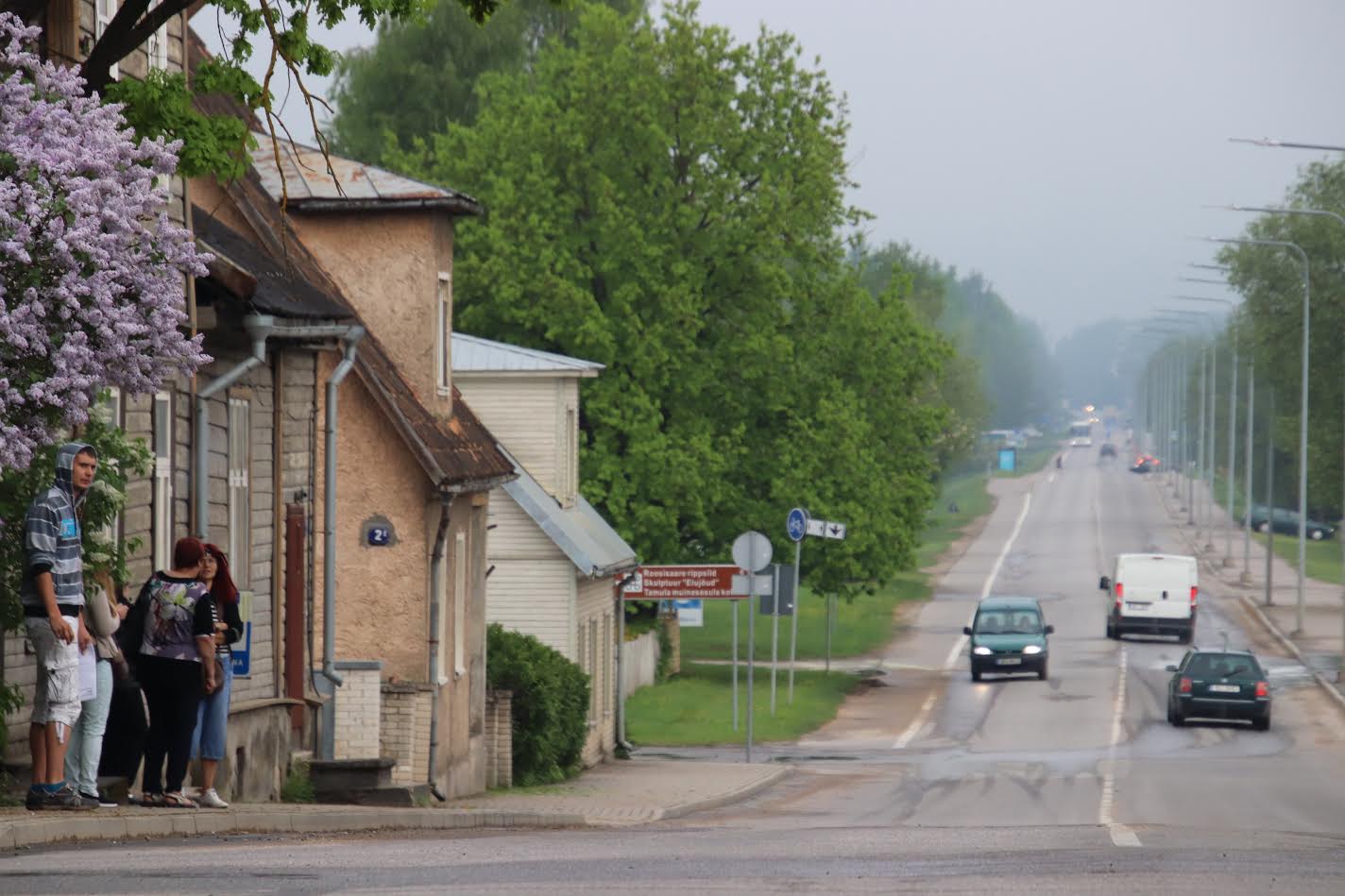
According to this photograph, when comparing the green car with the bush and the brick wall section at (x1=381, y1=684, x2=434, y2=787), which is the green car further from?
the brick wall section at (x1=381, y1=684, x2=434, y2=787)

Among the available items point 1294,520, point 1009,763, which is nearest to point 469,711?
point 1009,763

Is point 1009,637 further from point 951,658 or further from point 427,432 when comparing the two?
point 427,432

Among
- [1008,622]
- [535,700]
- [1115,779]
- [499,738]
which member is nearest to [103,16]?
[499,738]

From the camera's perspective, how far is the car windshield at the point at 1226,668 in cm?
3919

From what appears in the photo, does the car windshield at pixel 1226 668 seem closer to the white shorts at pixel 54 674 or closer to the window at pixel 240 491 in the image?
the window at pixel 240 491

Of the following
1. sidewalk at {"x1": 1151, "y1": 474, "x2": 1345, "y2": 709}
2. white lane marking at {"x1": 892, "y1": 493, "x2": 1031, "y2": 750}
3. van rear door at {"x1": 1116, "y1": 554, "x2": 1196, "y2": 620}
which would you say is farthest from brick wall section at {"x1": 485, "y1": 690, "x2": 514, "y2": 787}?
van rear door at {"x1": 1116, "y1": 554, "x2": 1196, "y2": 620}

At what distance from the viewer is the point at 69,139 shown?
10977 millimetres

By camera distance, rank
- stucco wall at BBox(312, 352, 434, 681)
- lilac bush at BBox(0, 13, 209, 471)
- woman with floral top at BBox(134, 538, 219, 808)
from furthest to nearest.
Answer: stucco wall at BBox(312, 352, 434, 681)
woman with floral top at BBox(134, 538, 219, 808)
lilac bush at BBox(0, 13, 209, 471)

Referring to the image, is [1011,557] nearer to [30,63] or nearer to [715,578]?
[715,578]

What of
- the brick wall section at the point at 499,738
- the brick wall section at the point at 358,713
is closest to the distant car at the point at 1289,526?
the brick wall section at the point at 499,738

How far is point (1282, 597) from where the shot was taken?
75.6 meters

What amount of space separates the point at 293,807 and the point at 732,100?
31905mm

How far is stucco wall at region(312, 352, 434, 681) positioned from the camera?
→ 77.1ft

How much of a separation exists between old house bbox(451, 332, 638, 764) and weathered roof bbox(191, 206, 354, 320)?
41.1ft
